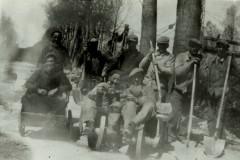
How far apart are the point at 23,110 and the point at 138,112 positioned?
210 centimetres

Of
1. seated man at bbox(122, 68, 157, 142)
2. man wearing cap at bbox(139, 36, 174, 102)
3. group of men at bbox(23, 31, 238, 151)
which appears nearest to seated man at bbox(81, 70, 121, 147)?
group of men at bbox(23, 31, 238, 151)

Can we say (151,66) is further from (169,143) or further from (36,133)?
(36,133)

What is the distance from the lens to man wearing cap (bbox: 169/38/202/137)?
21.9 ft

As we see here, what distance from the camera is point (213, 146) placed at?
6434 millimetres

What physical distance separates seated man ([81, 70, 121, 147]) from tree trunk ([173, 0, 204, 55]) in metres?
2.50

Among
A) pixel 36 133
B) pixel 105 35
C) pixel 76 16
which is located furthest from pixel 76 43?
pixel 36 133

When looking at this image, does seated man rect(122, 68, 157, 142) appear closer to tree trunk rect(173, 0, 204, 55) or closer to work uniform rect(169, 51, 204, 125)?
work uniform rect(169, 51, 204, 125)

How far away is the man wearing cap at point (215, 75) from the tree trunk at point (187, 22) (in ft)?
4.08

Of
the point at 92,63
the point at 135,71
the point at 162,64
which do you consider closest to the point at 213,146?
the point at 162,64

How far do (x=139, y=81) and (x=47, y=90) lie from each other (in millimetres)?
1789

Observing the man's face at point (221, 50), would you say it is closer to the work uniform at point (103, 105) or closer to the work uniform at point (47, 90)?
the work uniform at point (103, 105)

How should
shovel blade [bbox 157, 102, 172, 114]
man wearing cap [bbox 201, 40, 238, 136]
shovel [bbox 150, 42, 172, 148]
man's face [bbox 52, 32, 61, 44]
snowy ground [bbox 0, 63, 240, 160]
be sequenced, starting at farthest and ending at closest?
man's face [bbox 52, 32, 61, 44], man wearing cap [bbox 201, 40, 238, 136], shovel blade [bbox 157, 102, 172, 114], shovel [bbox 150, 42, 172, 148], snowy ground [bbox 0, 63, 240, 160]

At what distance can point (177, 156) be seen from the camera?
20.0 feet

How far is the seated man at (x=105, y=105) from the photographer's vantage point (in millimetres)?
6043
